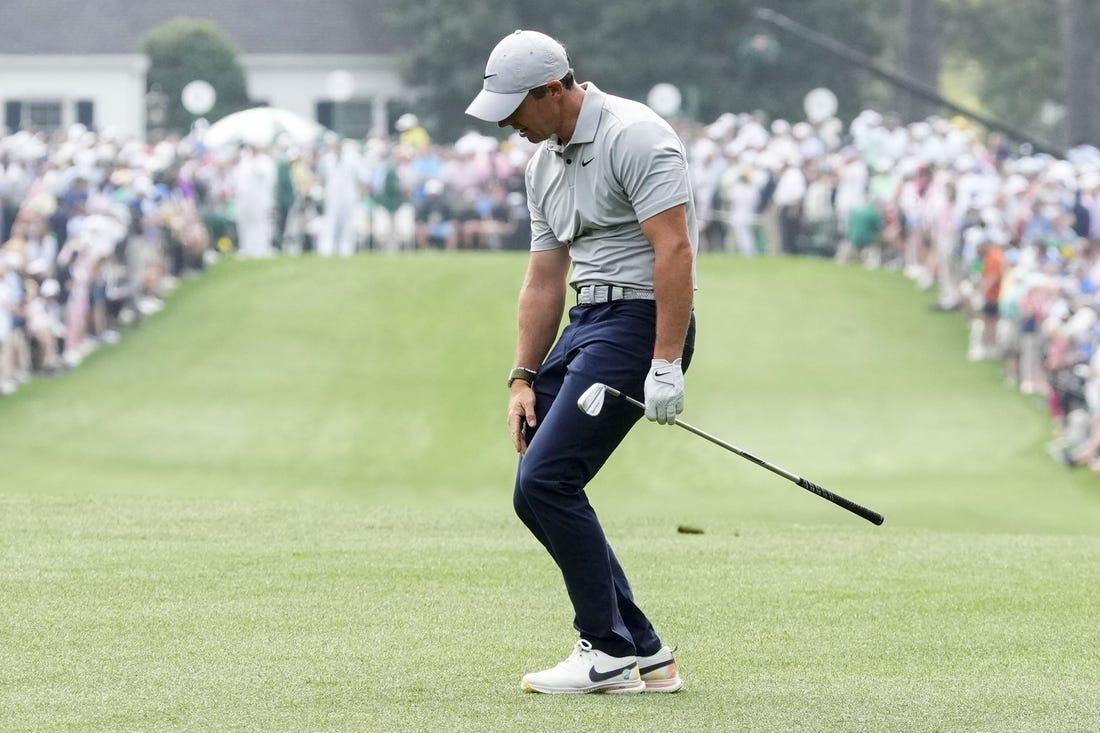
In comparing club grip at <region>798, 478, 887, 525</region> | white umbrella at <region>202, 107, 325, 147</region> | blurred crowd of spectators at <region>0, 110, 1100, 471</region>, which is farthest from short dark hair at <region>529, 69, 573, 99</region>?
white umbrella at <region>202, 107, 325, 147</region>

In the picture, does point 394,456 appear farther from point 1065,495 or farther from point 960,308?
point 960,308

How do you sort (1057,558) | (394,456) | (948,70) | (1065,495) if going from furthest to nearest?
1. (948,70)
2. (394,456)
3. (1065,495)
4. (1057,558)

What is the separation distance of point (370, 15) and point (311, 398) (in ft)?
118

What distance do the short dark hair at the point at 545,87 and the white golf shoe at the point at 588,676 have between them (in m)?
1.60

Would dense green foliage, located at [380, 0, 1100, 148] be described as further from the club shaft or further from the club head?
the club head

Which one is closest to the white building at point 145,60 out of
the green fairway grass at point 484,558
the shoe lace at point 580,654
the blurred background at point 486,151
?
the blurred background at point 486,151

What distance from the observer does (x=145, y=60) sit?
52688mm

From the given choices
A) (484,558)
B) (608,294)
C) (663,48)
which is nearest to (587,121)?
(608,294)

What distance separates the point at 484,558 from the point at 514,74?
340 cm

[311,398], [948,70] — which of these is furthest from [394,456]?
[948,70]

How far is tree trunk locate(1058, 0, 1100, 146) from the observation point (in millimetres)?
41781

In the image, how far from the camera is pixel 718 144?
33844 mm

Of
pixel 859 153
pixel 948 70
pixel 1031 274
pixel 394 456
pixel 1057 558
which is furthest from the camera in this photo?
pixel 948 70

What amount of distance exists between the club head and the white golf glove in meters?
0.14
